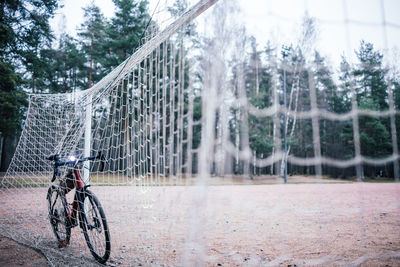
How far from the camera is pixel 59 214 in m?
2.82

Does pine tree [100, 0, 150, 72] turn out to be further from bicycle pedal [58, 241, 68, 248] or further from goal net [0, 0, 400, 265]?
bicycle pedal [58, 241, 68, 248]

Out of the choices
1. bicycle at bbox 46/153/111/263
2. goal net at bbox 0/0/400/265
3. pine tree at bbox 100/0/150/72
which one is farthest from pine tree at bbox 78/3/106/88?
bicycle at bbox 46/153/111/263

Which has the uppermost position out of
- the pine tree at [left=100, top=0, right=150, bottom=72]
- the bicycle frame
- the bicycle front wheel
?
the pine tree at [left=100, top=0, right=150, bottom=72]

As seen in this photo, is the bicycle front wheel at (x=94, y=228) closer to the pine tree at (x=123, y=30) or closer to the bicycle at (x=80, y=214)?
the bicycle at (x=80, y=214)

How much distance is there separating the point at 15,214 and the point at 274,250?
4.73 m

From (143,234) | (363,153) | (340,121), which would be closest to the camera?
(143,234)

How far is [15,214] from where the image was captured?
4.54m

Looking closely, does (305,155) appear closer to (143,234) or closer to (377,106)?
(377,106)

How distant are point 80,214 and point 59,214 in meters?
0.63

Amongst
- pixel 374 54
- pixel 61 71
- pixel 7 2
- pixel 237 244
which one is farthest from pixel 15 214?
pixel 61 71

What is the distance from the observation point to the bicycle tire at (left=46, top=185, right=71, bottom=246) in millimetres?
2703

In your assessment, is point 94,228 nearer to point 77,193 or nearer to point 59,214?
point 77,193

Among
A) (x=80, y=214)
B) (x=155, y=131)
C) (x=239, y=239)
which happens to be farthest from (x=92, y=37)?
(x=239, y=239)

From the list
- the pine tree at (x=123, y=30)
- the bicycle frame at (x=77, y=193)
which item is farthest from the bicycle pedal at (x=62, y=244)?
the pine tree at (x=123, y=30)
